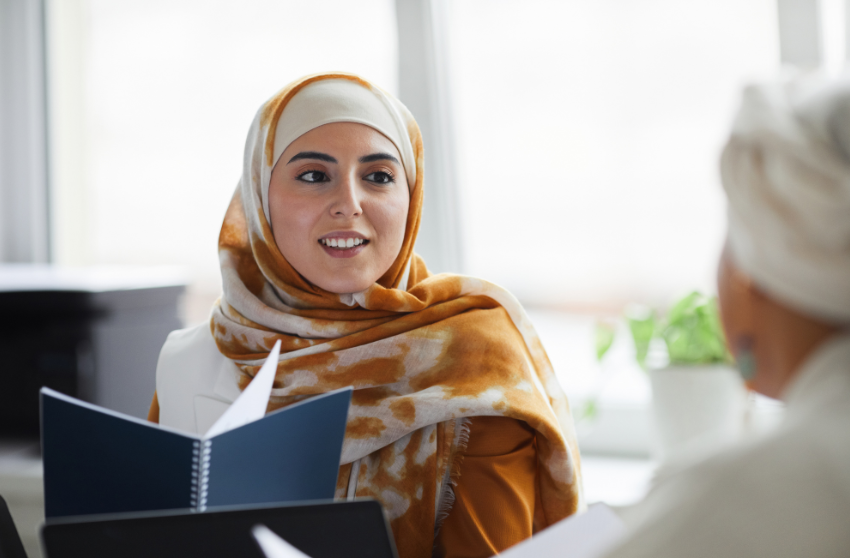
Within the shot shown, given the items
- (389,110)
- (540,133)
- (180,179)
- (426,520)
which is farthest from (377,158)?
(180,179)

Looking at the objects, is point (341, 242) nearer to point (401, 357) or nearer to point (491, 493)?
point (401, 357)

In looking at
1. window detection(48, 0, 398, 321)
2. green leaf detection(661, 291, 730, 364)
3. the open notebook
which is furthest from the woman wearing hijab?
window detection(48, 0, 398, 321)

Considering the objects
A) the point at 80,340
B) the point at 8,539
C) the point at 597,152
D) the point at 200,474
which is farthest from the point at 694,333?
the point at 80,340

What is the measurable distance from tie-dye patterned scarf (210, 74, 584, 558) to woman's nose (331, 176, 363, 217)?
14 centimetres

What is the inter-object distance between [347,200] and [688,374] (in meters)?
0.99

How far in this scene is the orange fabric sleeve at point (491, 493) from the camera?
1114mm

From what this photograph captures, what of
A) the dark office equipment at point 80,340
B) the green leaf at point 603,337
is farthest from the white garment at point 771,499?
the dark office equipment at point 80,340

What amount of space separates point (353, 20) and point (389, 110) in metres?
1.08

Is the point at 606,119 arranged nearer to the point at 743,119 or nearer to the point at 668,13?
the point at 668,13

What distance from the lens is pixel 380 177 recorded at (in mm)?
1289

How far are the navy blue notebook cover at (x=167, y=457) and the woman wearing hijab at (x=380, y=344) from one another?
0.98 feet

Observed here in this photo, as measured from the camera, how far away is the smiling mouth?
49.0 inches

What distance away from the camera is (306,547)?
70cm

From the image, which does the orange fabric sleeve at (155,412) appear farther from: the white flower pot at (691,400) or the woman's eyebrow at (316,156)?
the white flower pot at (691,400)
